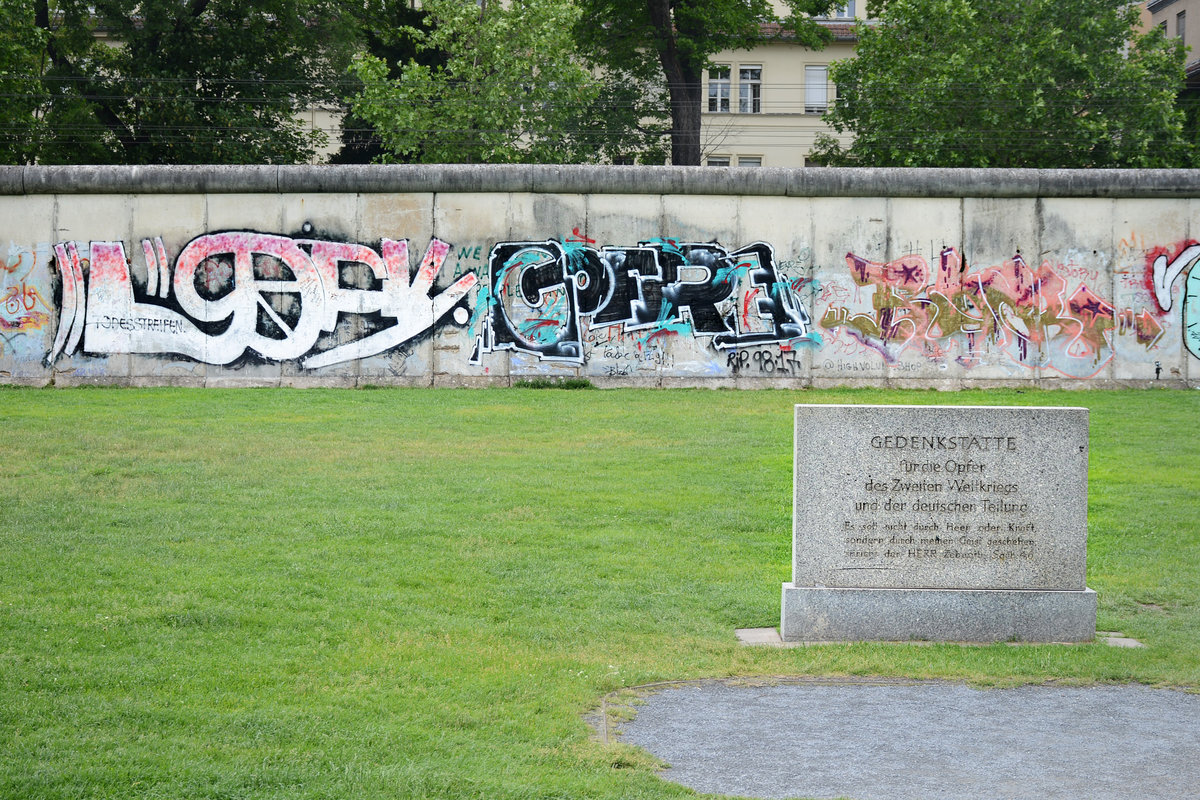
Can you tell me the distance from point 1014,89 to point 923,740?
117 ft

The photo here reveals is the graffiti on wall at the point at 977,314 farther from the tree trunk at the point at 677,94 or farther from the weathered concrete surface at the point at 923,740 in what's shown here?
the tree trunk at the point at 677,94

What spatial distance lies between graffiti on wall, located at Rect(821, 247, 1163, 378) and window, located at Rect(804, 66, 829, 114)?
138 feet

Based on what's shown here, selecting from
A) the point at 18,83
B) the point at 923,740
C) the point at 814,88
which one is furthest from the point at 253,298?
the point at 814,88

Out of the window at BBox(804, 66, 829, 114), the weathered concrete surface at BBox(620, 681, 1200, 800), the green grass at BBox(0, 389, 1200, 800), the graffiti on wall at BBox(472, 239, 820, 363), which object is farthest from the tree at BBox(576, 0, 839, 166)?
the weathered concrete surface at BBox(620, 681, 1200, 800)

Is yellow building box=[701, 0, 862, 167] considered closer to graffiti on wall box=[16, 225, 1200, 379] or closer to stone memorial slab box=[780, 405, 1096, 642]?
graffiti on wall box=[16, 225, 1200, 379]

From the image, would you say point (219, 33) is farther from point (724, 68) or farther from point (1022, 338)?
point (1022, 338)

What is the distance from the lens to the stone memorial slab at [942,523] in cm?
671

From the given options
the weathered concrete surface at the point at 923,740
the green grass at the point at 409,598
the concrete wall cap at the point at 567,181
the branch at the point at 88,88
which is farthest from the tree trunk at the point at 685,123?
the weathered concrete surface at the point at 923,740

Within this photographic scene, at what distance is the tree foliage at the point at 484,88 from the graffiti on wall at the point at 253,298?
37.6 ft

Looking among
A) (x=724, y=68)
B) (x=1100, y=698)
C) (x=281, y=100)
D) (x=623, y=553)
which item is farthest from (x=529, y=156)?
(x=1100, y=698)

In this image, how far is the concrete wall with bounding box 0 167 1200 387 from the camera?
61.2ft

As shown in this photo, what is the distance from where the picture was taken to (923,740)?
5.08 m

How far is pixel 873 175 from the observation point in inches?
735

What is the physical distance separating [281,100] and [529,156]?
9393 mm
